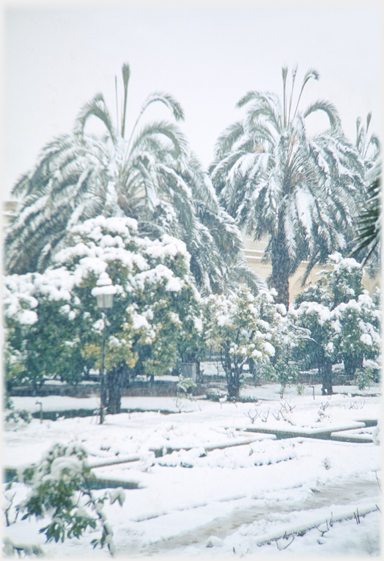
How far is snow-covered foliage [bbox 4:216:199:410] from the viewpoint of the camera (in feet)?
14.4

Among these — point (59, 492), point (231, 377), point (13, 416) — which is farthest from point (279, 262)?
point (59, 492)

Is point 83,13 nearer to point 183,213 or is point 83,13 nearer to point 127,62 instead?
point 127,62

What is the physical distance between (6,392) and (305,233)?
4098 millimetres

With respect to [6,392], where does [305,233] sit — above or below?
above

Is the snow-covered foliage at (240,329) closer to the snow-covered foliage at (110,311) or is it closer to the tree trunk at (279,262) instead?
the tree trunk at (279,262)

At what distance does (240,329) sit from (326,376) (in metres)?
1.94

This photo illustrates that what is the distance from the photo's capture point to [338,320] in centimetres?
753

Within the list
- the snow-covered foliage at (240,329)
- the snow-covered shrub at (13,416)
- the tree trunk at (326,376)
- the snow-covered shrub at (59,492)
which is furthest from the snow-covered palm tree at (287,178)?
the snow-covered shrub at (59,492)

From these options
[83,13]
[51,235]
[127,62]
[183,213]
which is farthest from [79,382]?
[83,13]

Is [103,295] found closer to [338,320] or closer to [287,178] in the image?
[287,178]

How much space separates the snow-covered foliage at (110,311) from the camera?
440 cm

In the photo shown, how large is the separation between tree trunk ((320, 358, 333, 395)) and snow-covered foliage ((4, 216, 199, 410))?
1.66 meters

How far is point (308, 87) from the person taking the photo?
5.03 meters

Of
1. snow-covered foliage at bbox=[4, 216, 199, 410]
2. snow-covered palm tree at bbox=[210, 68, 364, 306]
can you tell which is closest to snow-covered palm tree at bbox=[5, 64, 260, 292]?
snow-covered foliage at bbox=[4, 216, 199, 410]
